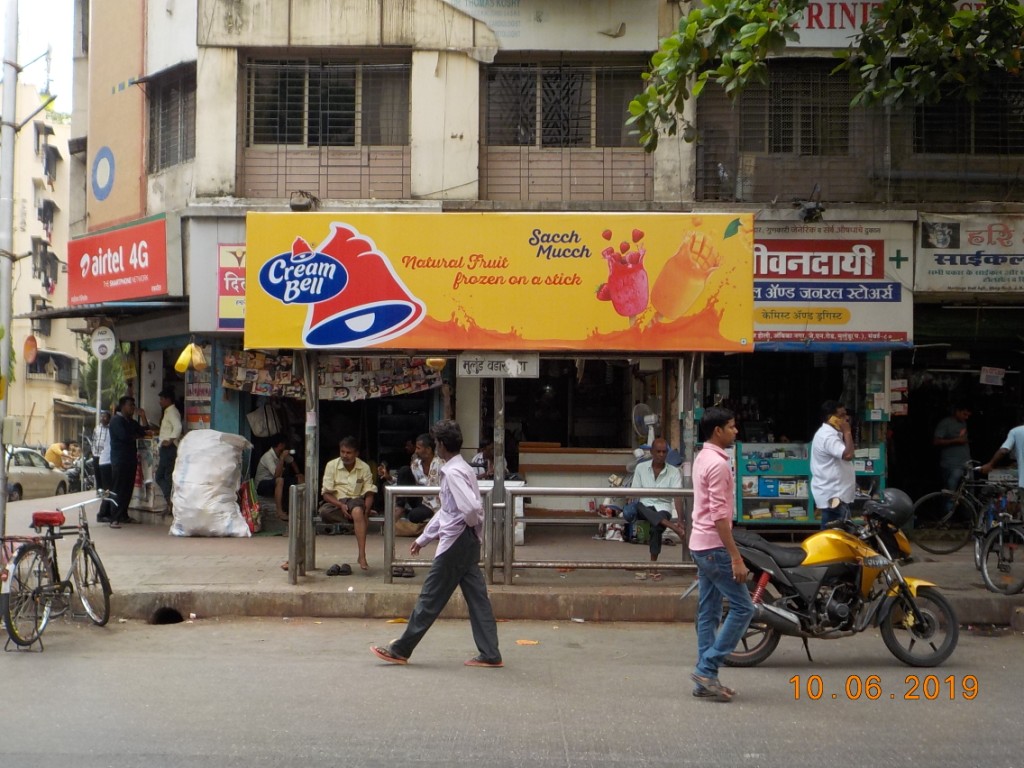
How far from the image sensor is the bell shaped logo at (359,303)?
9.16 meters

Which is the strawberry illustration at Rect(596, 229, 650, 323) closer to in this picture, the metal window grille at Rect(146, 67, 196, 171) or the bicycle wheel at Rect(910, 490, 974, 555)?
the bicycle wheel at Rect(910, 490, 974, 555)

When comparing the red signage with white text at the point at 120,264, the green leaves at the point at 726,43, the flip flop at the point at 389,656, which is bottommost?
the flip flop at the point at 389,656

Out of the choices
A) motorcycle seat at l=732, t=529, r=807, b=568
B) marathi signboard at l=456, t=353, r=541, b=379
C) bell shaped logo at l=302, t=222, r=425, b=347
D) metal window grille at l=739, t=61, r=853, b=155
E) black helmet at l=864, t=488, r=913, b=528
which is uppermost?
metal window grille at l=739, t=61, r=853, b=155

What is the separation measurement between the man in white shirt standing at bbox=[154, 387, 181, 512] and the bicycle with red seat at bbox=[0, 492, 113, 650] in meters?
5.00

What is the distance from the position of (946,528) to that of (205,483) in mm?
8962

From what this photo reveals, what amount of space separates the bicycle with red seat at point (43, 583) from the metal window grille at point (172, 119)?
22.1 ft

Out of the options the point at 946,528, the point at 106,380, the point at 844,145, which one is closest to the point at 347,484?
the point at 946,528

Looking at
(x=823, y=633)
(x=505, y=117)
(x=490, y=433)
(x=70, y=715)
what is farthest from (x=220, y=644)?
(x=505, y=117)

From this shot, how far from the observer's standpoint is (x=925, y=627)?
22.9 ft

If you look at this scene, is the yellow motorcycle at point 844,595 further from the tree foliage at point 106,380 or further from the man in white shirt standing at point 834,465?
the tree foliage at point 106,380

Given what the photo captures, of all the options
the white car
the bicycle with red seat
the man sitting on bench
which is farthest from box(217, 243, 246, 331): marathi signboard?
the white car

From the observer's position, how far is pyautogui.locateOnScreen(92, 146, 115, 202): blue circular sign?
14.6 m

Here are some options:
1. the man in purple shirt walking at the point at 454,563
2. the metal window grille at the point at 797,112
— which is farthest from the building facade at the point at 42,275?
the man in purple shirt walking at the point at 454,563

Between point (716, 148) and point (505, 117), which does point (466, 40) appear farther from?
point (716, 148)
